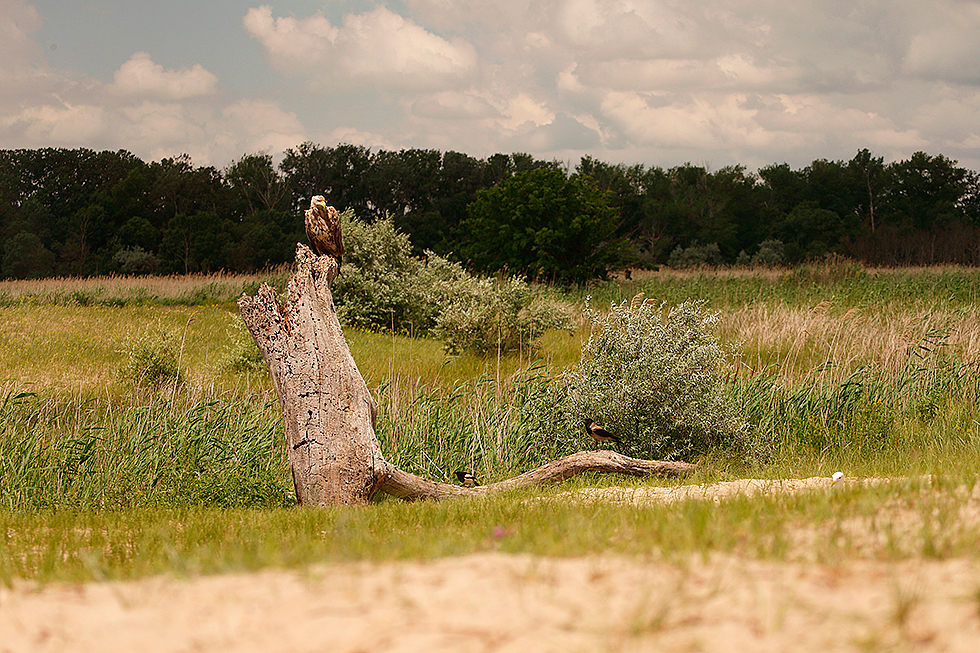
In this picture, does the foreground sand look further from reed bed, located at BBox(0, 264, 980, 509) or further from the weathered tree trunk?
reed bed, located at BBox(0, 264, 980, 509)

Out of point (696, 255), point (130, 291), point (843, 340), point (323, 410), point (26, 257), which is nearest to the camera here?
point (323, 410)

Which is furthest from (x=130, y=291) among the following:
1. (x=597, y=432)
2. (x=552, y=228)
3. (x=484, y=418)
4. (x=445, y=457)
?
(x=597, y=432)

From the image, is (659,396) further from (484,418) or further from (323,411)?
(323,411)

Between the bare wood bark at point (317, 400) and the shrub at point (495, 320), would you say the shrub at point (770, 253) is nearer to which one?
the shrub at point (495, 320)

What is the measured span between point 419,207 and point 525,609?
55.1 meters

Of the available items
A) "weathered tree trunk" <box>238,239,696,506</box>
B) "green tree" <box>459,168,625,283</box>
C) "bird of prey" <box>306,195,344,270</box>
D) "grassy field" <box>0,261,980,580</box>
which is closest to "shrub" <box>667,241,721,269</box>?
"green tree" <box>459,168,625,283</box>

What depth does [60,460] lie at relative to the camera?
24.6ft

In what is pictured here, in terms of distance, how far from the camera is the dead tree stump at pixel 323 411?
21.2 feet

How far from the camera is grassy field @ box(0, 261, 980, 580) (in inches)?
127

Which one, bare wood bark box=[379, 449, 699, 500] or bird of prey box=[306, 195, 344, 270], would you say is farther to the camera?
bird of prey box=[306, 195, 344, 270]

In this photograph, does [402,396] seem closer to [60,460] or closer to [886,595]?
[60,460]

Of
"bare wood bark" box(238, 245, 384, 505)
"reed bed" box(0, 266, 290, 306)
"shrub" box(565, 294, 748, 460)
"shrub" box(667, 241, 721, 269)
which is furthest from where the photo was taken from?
"shrub" box(667, 241, 721, 269)

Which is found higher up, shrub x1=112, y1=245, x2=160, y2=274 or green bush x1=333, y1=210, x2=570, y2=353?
shrub x1=112, y1=245, x2=160, y2=274

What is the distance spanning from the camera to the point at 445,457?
27.5ft
